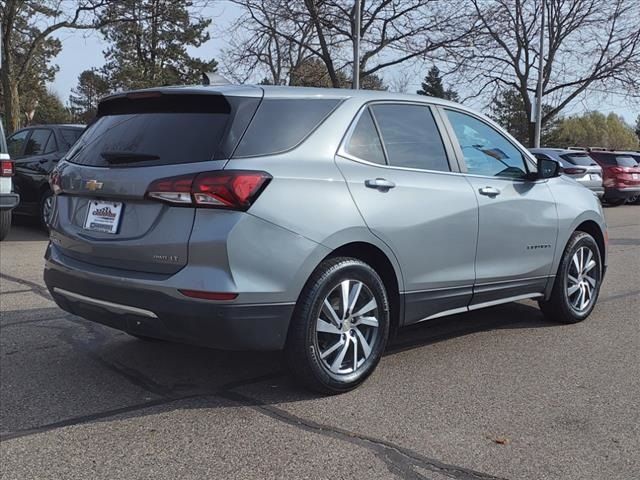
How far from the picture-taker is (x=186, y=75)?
4866cm

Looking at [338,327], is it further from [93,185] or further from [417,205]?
[93,185]

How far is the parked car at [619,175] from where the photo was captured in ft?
69.4

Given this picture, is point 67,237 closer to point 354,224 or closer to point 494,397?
point 354,224

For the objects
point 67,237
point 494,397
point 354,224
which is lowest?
point 494,397

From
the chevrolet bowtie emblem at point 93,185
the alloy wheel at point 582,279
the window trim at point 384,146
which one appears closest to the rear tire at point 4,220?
the chevrolet bowtie emblem at point 93,185

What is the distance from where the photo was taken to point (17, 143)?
11.6 m

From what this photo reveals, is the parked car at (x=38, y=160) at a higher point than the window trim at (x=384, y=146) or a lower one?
lower

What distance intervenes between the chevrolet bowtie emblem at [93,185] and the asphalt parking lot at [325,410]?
1.17 meters

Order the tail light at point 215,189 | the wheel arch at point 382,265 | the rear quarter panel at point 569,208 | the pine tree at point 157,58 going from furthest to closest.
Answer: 1. the pine tree at point 157,58
2. the rear quarter panel at point 569,208
3. the wheel arch at point 382,265
4. the tail light at point 215,189

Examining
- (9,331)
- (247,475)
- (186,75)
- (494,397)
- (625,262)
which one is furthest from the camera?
(186,75)

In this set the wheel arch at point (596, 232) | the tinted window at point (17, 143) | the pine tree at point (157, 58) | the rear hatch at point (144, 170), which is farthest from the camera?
the pine tree at point (157, 58)

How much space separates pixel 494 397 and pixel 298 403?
1.12 m

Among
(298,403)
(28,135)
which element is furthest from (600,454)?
(28,135)

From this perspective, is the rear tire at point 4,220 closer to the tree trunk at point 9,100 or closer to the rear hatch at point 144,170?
the rear hatch at point 144,170
